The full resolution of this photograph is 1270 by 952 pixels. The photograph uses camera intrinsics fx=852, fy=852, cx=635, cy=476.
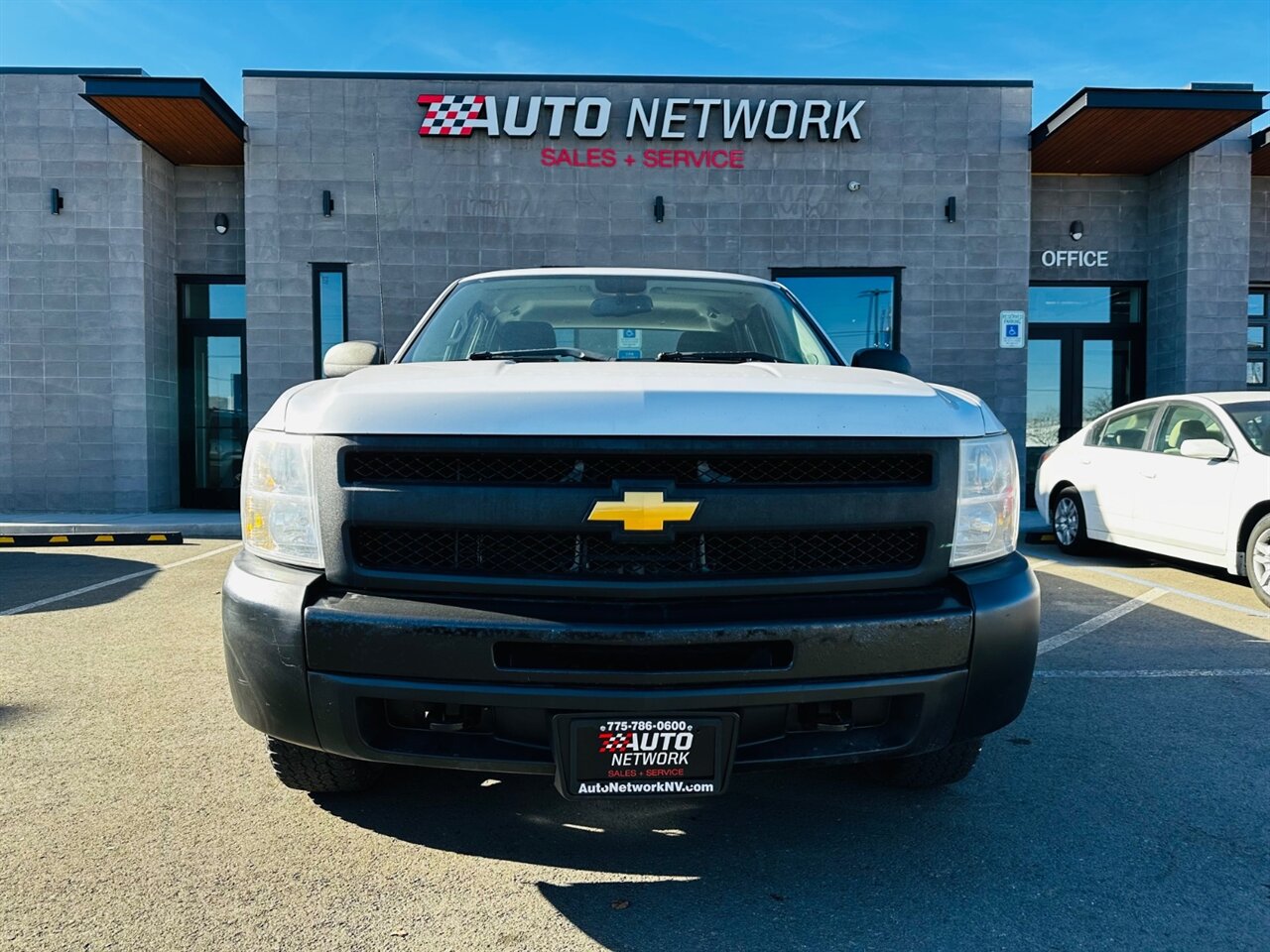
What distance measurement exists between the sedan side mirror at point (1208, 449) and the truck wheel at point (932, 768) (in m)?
4.81

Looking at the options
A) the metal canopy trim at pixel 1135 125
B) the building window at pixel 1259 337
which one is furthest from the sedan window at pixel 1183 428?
the building window at pixel 1259 337

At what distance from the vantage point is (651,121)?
439 inches

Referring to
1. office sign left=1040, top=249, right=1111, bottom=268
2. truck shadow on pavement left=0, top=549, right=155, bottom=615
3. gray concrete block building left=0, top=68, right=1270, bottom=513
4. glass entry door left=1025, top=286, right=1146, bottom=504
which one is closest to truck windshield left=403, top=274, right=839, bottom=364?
truck shadow on pavement left=0, top=549, right=155, bottom=615

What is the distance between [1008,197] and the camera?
11.4 m

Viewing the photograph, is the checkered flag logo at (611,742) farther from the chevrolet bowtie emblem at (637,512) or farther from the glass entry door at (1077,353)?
the glass entry door at (1077,353)

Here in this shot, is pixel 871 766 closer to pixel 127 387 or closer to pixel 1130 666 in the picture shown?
pixel 1130 666

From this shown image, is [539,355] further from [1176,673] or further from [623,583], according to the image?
[1176,673]

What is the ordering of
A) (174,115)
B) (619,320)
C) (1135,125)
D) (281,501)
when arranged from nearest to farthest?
(281,501) < (619,320) < (174,115) < (1135,125)

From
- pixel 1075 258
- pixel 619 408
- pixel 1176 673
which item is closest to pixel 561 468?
pixel 619 408

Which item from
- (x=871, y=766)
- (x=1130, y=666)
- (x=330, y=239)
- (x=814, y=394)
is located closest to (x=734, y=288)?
(x=814, y=394)

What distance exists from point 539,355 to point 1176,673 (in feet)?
11.2

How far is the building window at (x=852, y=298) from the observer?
11.5 metres

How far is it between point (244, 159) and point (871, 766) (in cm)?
1133

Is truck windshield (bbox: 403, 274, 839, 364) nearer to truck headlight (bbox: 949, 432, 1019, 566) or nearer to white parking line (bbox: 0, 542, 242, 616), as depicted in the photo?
truck headlight (bbox: 949, 432, 1019, 566)
